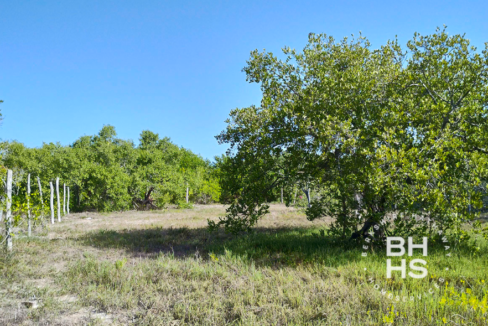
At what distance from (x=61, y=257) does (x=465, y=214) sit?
1070 centimetres

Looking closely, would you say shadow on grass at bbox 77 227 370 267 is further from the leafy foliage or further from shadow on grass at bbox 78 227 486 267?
the leafy foliage

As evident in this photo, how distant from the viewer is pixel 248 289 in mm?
6340

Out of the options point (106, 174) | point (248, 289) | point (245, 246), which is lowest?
point (245, 246)

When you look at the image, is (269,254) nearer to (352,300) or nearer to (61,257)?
(352,300)

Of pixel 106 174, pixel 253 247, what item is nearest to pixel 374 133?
pixel 253 247

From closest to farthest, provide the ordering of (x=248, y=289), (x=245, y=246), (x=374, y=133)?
(x=248, y=289) < (x=374, y=133) < (x=245, y=246)

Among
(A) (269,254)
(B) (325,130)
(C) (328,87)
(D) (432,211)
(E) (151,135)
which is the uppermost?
(E) (151,135)

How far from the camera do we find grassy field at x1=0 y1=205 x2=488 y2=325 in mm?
5148

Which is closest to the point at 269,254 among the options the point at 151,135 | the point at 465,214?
the point at 465,214

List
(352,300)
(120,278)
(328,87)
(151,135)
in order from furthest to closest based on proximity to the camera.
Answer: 1. (151,135)
2. (328,87)
3. (120,278)
4. (352,300)

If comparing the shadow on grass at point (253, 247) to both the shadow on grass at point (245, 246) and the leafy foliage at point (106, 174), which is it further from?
the leafy foliage at point (106, 174)

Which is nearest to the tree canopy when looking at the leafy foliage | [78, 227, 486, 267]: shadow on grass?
[78, 227, 486, 267]: shadow on grass

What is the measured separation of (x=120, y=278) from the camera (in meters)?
Result: 7.34

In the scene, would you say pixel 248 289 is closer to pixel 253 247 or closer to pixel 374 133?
pixel 253 247
